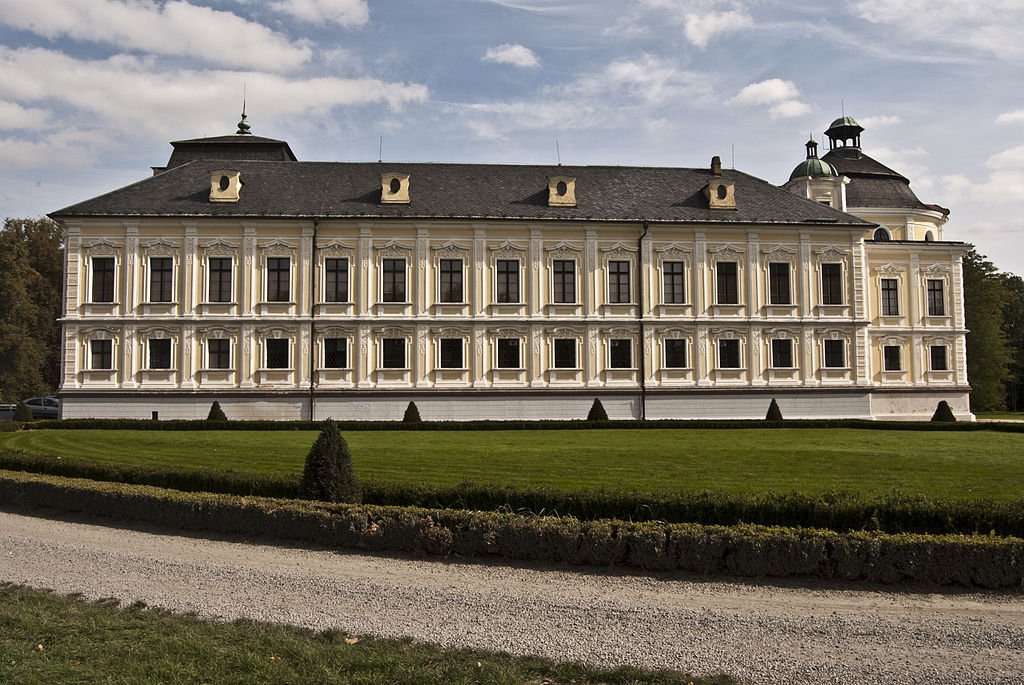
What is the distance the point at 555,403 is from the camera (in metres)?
37.2

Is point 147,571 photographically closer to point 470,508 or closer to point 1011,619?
point 470,508

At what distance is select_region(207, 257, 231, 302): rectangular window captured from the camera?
36.9m

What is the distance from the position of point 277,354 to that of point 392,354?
5.03 meters

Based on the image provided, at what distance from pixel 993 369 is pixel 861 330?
22439 millimetres

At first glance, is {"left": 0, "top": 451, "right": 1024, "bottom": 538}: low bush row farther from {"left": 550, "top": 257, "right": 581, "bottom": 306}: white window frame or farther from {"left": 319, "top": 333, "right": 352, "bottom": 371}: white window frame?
{"left": 550, "top": 257, "right": 581, "bottom": 306}: white window frame

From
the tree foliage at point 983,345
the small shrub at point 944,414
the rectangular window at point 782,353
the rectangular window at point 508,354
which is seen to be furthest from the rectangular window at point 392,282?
the tree foliage at point 983,345

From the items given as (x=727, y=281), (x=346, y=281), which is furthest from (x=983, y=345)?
(x=346, y=281)

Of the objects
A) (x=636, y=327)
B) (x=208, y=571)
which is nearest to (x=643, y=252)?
(x=636, y=327)

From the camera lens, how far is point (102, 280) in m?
36.5

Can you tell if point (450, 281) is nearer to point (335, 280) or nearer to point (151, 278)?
point (335, 280)

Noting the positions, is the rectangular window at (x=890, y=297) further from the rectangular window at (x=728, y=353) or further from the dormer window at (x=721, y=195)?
the dormer window at (x=721, y=195)

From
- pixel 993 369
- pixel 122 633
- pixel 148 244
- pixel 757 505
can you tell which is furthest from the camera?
pixel 993 369

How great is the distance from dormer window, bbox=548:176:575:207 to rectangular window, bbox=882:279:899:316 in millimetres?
17112

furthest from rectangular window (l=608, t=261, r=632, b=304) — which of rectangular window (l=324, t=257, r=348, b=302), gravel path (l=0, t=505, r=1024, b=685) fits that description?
gravel path (l=0, t=505, r=1024, b=685)
